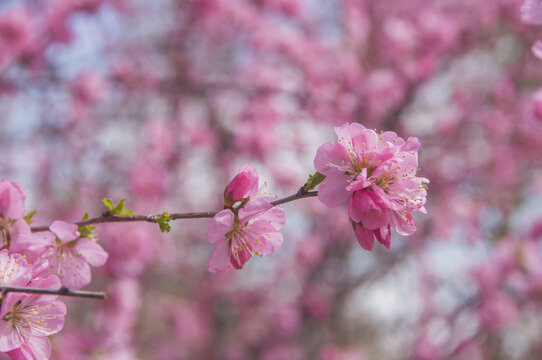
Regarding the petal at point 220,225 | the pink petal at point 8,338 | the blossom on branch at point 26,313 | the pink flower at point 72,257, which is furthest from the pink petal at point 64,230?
the petal at point 220,225

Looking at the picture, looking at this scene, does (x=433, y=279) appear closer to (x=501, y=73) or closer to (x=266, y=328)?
(x=266, y=328)

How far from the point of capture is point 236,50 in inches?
258

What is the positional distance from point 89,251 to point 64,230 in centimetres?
11

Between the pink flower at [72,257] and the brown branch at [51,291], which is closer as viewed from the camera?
the brown branch at [51,291]

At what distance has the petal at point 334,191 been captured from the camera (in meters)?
1.11

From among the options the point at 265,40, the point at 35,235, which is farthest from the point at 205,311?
the point at 35,235

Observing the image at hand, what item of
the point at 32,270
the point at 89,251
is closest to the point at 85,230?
the point at 89,251

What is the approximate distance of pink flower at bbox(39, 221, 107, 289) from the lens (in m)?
1.23

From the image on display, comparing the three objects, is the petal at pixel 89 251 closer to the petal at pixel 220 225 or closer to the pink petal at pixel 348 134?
the petal at pixel 220 225

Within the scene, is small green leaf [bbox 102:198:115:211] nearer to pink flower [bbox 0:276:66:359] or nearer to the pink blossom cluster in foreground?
the pink blossom cluster in foreground

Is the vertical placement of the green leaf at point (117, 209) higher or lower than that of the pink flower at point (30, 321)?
higher

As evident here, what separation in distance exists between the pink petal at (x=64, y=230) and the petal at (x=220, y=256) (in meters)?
0.36

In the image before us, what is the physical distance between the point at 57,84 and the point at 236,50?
335 centimetres

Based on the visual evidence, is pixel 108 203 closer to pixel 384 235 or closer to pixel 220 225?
pixel 220 225
